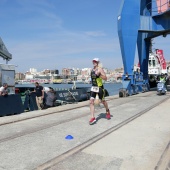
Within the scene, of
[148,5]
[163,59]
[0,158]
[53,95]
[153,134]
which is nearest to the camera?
[0,158]

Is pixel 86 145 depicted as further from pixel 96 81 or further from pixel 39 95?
pixel 39 95

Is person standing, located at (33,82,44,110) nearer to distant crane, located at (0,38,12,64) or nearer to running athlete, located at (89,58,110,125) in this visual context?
running athlete, located at (89,58,110,125)

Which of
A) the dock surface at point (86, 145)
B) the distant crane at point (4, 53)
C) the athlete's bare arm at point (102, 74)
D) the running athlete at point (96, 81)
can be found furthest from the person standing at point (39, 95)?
the distant crane at point (4, 53)

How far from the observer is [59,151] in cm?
530

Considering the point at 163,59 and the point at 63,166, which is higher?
the point at 163,59

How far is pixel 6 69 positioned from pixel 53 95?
665 cm

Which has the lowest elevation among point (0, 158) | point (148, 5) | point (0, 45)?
point (0, 158)

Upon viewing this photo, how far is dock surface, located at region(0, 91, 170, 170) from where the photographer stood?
14.8ft

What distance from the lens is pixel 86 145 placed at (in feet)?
18.7

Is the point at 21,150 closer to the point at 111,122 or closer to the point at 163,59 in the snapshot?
the point at 111,122

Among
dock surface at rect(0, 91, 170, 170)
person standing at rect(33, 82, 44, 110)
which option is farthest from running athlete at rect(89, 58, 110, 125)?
person standing at rect(33, 82, 44, 110)

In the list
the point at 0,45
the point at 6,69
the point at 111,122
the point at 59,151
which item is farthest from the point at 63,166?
the point at 0,45

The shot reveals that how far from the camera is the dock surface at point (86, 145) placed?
4.52 meters

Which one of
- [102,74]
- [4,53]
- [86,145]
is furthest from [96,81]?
[4,53]
